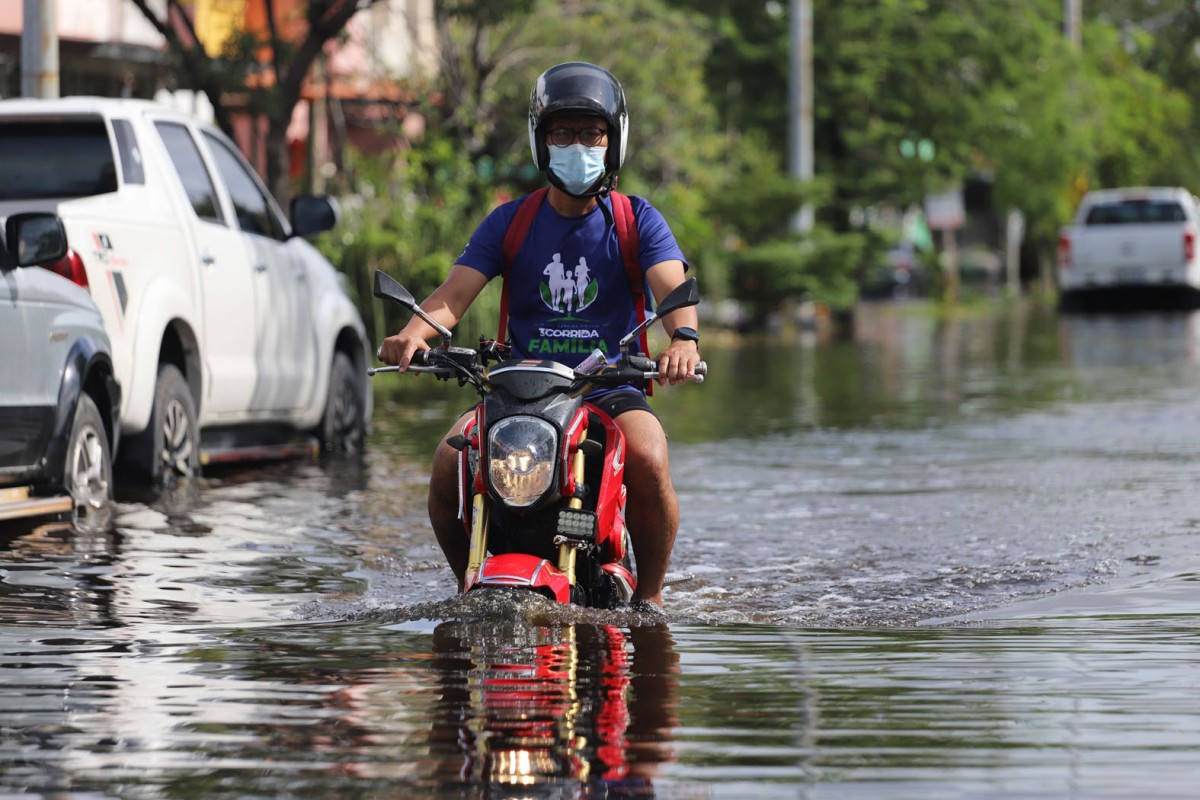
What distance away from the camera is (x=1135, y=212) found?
39156mm

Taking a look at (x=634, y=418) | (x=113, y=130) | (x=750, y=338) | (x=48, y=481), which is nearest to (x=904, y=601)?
(x=634, y=418)

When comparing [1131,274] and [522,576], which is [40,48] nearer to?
[522,576]

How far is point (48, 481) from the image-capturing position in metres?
9.70

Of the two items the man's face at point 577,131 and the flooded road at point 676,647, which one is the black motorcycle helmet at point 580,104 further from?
the flooded road at point 676,647

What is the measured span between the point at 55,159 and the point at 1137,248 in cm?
2898

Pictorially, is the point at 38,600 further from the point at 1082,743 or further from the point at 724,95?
the point at 724,95

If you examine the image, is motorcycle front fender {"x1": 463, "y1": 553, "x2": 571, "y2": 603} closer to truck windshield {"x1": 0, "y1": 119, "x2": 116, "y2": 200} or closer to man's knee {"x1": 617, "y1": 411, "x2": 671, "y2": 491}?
man's knee {"x1": 617, "y1": 411, "x2": 671, "y2": 491}

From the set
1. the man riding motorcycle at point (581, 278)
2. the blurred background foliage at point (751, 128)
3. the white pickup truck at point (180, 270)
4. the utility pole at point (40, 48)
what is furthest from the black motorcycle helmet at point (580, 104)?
the blurred background foliage at point (751, 128)

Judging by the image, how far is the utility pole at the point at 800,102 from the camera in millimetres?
34406

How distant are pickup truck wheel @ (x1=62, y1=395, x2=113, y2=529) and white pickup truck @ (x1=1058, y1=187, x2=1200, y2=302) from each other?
29.7m

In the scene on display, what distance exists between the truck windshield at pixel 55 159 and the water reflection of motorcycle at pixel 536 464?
4854 millimetres

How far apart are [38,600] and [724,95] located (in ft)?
110

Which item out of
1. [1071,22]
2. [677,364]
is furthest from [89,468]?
[1071,22]

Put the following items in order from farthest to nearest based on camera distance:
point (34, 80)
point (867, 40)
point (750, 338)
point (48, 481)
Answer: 1. point (867, 40)
2. point (750, 338)
3. point (34, 80)
4. point (48, 481)
